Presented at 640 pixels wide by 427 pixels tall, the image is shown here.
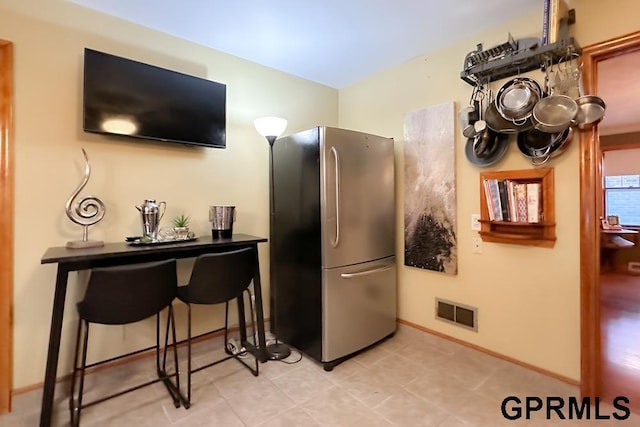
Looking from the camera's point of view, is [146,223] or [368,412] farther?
[146,223]

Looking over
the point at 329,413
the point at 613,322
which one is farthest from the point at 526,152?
the point at 613,322

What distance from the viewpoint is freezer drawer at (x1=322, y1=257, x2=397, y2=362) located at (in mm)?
2258

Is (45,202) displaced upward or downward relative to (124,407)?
upward

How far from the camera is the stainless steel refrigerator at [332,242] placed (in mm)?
2264

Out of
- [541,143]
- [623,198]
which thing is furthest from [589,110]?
[623,198]

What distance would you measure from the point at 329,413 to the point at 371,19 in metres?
2.67

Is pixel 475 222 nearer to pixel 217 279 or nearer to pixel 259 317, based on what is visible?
pixel 259 317

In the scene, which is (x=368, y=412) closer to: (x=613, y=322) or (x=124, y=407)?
(x=124, y=407)

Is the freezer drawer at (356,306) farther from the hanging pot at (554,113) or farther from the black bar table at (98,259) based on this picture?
the hanging pot at (554,113)

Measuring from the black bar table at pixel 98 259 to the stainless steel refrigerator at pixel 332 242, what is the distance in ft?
1.19

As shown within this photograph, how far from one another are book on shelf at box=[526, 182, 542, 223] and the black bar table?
6.35 feet

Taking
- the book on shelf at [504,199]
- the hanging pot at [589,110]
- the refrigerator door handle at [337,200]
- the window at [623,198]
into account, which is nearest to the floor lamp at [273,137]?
the refrigerator door handle at [337,200]

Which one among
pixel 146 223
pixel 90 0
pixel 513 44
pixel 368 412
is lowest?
pixel 368 412

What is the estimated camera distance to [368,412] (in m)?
1.79
